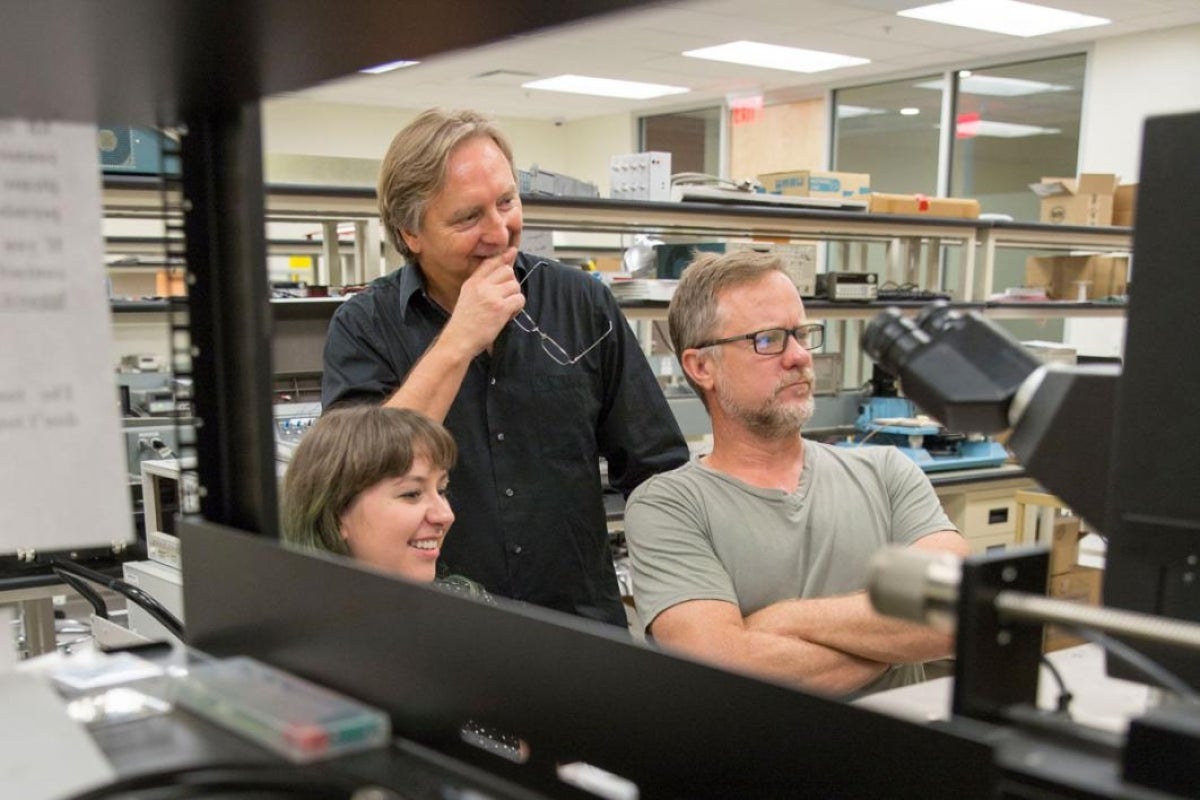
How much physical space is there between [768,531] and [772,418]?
21cm

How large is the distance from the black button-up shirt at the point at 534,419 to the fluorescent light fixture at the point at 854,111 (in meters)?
7.16

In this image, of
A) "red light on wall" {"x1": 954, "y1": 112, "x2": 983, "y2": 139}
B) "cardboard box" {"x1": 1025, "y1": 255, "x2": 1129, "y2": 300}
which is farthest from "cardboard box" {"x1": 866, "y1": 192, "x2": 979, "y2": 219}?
"red light on wall" {"x1": 954, "y1": 112, "x2": 983, "y2": 139}

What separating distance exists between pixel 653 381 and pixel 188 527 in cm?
Result: 111

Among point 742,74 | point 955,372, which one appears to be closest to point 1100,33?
point 742,74

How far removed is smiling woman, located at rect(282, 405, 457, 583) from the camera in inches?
56.7

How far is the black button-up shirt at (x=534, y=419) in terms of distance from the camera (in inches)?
61.9

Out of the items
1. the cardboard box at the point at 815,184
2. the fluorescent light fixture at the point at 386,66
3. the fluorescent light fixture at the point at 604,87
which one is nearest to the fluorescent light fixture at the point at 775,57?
the fluorescent light fixture at the point at 604,87

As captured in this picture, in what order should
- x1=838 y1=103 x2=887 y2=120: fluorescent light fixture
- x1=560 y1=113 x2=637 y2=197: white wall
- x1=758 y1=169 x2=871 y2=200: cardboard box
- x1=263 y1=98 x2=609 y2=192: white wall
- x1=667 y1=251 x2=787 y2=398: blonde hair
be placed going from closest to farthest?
1. x1=667 y1=251 x2=787 y2=398: blonde hair
2. x1=758 y1=169 x2=871 y2=200: cardboard box
3. x1=838 y1=103 x2=887 y2=120: fluorescent light fixture
4. x1=263 y1=98 x2=609 y2=192: white wall
5. x1=560 y1=113 x2=637 y2=197: white wall

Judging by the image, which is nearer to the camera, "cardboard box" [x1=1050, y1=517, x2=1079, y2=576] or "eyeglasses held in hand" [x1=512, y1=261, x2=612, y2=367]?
"eyeglasses held in hand" [x1=512, y1=261, x2=612, y2=367]

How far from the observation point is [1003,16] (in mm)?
5879

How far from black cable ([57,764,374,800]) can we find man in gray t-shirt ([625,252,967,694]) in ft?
3.44

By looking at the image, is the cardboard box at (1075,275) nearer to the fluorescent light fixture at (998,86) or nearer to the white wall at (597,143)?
the fluorescent light fixture at (998,86)

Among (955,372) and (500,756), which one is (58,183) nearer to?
(500,756)

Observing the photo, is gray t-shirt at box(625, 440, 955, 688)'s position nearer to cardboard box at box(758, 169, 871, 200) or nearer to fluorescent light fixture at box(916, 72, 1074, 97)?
cardboard box at box(758, 169, 871, 200)
